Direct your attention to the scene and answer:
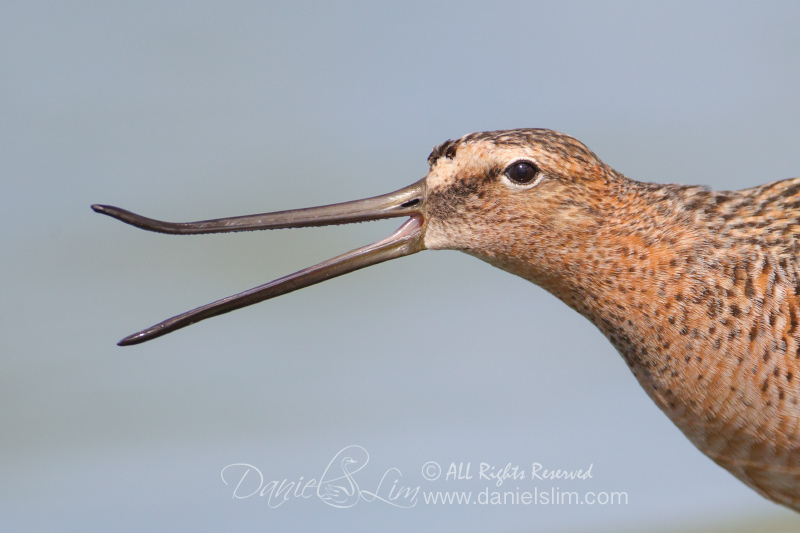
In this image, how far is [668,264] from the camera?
3748 mm

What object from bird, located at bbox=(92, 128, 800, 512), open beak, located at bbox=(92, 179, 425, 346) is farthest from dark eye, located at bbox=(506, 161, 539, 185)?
open beak, located at bbox=(92, 179, 425, 346)

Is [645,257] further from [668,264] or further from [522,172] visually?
[522,172]

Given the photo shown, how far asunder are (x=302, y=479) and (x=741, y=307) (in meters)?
2.83

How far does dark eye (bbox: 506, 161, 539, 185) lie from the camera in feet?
12.2

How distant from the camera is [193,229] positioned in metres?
3.82

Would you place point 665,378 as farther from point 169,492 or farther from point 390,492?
point 169,492

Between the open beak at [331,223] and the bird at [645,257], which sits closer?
the bird at [645,257]

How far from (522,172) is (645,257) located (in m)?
0.46

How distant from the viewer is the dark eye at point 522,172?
147 inches

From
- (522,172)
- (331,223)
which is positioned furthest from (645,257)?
(331,223)

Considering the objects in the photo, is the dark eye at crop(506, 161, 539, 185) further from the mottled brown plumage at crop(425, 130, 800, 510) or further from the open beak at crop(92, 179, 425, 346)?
the open beak at crop(92, 179, 425, 346)

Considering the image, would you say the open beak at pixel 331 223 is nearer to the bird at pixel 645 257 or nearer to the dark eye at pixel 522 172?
the bird at pixel 645 257

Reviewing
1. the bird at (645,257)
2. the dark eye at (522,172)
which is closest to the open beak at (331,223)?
the bird at (645,257)

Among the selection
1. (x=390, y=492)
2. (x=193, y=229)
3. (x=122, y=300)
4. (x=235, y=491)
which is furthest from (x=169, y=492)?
(x=193, y=229)
